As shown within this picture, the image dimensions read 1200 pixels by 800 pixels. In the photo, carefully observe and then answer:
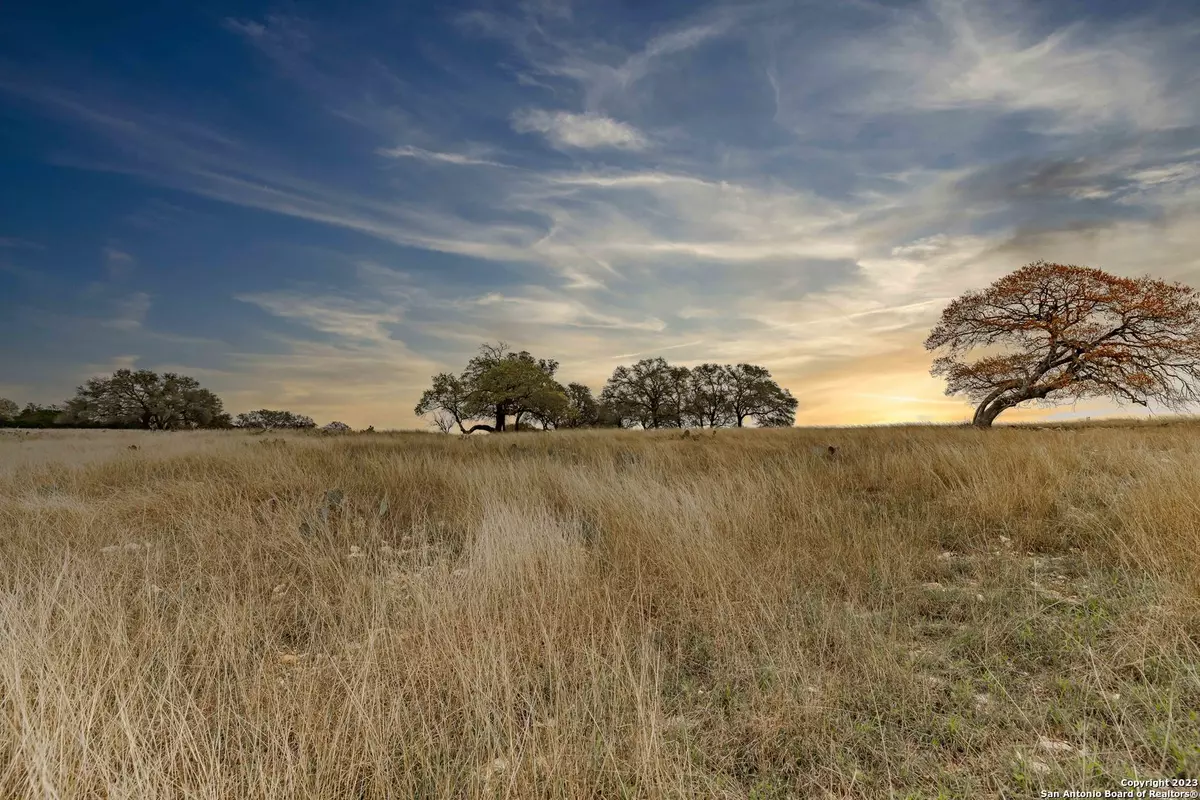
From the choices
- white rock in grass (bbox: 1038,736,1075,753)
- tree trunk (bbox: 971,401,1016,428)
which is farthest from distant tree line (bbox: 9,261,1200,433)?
white rock in grass (bbox: 1038,736,1075,753)

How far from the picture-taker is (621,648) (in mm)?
2785

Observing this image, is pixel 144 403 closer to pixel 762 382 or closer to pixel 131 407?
pixel 131 407

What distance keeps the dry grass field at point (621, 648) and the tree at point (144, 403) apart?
169 feet

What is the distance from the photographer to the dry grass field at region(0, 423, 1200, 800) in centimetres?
217

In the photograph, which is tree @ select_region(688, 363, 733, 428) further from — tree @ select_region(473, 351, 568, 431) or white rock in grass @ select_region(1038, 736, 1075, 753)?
white rock in grass @ select_region(1038, 736, 1075, 753)

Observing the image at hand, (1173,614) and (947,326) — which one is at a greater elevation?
(947,326)

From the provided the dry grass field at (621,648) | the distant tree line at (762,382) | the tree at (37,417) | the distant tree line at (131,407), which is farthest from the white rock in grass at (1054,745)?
the tree at (37,417)

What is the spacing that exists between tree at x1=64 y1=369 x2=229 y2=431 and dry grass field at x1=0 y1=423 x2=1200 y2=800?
51.5m

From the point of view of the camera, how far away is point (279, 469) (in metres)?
9.18

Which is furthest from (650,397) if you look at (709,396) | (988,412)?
(988,412)

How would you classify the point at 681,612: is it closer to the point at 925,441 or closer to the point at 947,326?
the point at 925,441

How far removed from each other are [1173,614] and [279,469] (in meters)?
10.5

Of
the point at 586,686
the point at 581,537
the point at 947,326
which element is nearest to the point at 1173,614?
the point at 586,686

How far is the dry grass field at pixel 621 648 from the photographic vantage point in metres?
2.17
